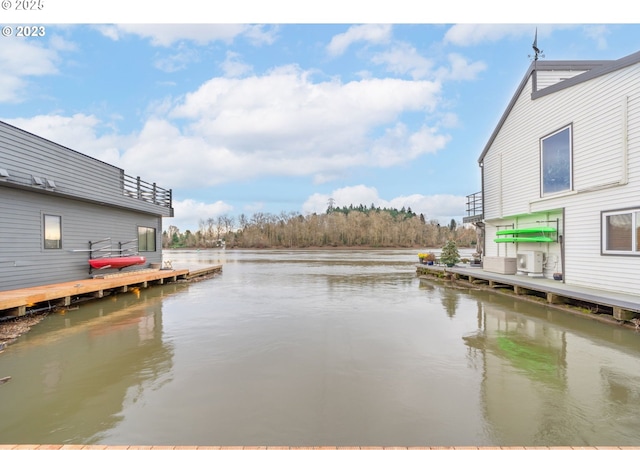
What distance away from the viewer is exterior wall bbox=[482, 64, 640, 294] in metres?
8.06

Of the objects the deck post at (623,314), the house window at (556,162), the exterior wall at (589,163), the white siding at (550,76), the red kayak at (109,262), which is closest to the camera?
the deck post at (623,314)

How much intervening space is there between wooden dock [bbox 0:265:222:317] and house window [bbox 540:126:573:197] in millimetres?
14097

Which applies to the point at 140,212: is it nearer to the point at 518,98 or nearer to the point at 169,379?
the point at 169,379

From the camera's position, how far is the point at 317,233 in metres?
74.4

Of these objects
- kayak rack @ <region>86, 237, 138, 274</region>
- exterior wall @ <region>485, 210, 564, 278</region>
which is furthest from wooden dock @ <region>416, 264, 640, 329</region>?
kayak rack @ <region>86, 237, 138, 274</region>

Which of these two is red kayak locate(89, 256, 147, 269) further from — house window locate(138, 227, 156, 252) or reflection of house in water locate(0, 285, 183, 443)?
reflection of house in water locate(0, 285, 183, 443)

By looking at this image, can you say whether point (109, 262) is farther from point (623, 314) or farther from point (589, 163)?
point (589, 163)

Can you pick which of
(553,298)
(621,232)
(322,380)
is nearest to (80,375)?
(322,380)

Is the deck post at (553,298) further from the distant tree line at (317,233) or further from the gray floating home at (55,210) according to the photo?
the distant tree line at (317,233)

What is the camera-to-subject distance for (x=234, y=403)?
365 centimetres

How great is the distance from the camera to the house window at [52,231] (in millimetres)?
9758

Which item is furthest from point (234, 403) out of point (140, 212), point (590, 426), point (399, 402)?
point (140, 212)

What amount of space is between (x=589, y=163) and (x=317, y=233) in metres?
65.7

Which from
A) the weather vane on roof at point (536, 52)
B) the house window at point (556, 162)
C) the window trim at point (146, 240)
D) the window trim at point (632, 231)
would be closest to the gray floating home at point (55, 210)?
the window trim at point (146, 240)
